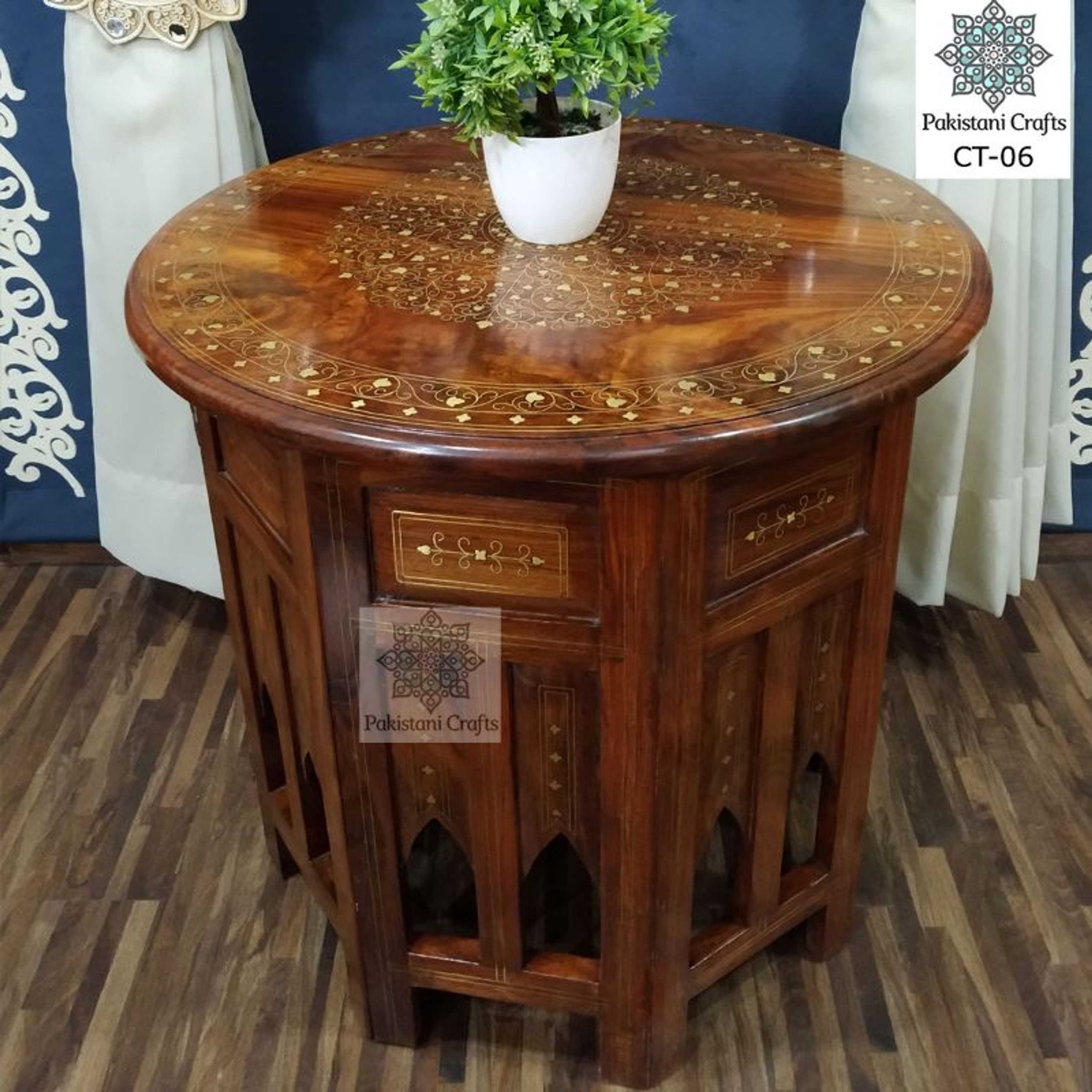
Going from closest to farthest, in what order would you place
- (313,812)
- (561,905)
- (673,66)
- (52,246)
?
(313,812) < (561,905) < (673,66) < (52,246)

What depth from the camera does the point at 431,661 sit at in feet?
4.30

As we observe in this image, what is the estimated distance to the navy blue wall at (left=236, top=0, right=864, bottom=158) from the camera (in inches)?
79.4

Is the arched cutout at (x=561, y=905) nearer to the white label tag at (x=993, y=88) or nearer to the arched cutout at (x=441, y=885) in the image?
the arched cutout at (x=441, y=885)

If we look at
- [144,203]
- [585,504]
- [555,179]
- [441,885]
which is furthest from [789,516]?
[144,203]

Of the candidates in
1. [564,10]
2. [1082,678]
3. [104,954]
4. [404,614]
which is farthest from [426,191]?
[1082,678]

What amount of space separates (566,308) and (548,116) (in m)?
0.25

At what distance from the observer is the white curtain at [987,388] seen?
6.15 feet

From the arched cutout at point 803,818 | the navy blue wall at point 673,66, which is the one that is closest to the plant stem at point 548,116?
the navy blue wall at point 673,66

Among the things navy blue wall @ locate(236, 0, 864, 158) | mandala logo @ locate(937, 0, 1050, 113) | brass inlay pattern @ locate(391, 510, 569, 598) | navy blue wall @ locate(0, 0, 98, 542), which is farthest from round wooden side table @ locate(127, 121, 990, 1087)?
navy blue wall @ locate(0, 0, 98, 542)

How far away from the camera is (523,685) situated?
4.33 ft

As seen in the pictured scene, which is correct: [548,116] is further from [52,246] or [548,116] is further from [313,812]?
[52,246]

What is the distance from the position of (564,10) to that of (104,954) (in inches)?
50.4

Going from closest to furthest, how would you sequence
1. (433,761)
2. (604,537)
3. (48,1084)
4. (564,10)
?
(604,537), (564,10), (433,761), (48,1084)

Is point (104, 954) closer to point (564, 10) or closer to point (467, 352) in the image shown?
point (467, 352)
